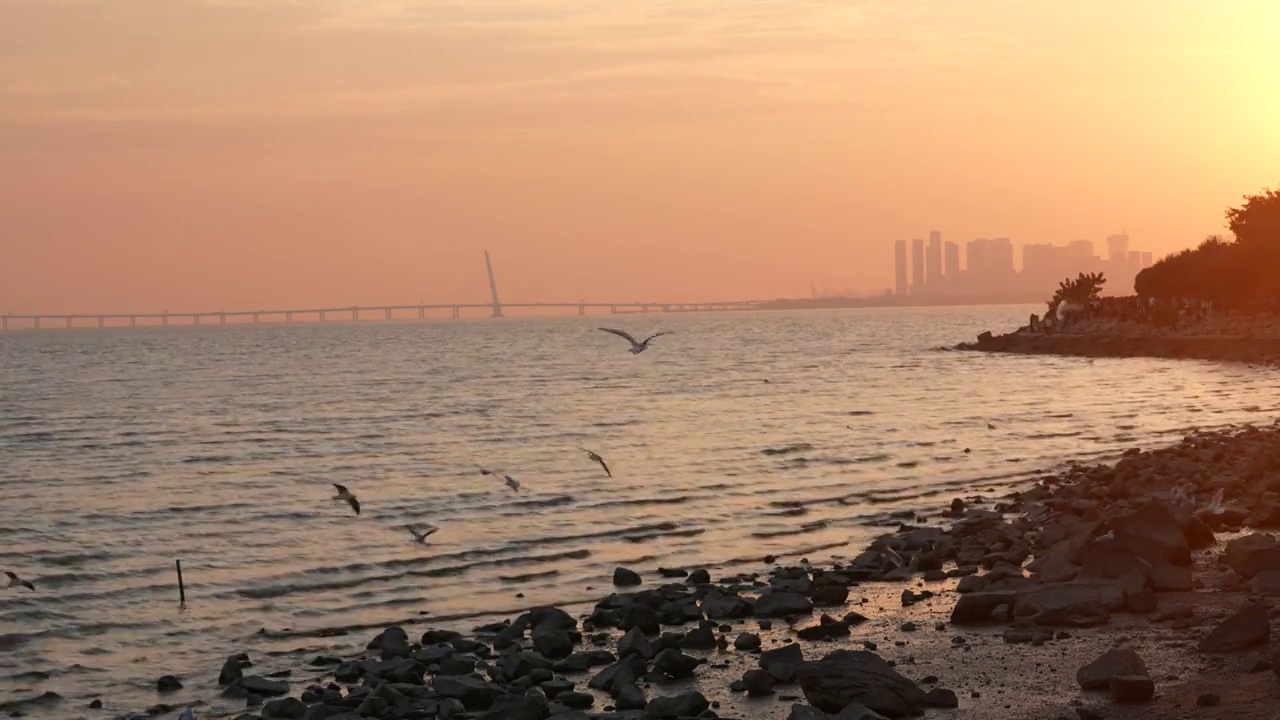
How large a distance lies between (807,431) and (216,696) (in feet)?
95.8

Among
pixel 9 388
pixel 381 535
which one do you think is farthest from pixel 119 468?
pixel 9 388

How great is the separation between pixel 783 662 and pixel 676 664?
1040mm

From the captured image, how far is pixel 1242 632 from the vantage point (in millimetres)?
12203

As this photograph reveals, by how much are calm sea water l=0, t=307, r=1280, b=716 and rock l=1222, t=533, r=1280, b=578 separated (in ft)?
20.9

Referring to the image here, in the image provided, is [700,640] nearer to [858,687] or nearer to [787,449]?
[858,687]

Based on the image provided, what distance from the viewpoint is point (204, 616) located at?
701 inches

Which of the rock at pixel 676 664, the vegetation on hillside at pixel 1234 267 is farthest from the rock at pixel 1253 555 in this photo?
the vegetation on hillside at pixel 1234 267

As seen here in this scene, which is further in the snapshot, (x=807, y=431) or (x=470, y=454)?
(x=807, y=431)

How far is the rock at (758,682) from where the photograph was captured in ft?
40.9

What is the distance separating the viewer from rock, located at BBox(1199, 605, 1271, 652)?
12.2 m

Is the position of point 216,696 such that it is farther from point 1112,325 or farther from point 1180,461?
point 1112,325

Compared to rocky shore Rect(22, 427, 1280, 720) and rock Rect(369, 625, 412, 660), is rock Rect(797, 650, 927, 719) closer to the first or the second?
rocky shore Rect(22, 427, 1280, 720)

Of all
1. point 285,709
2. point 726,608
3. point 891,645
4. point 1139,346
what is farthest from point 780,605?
point 1139,346

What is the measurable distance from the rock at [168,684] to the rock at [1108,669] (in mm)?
8743
